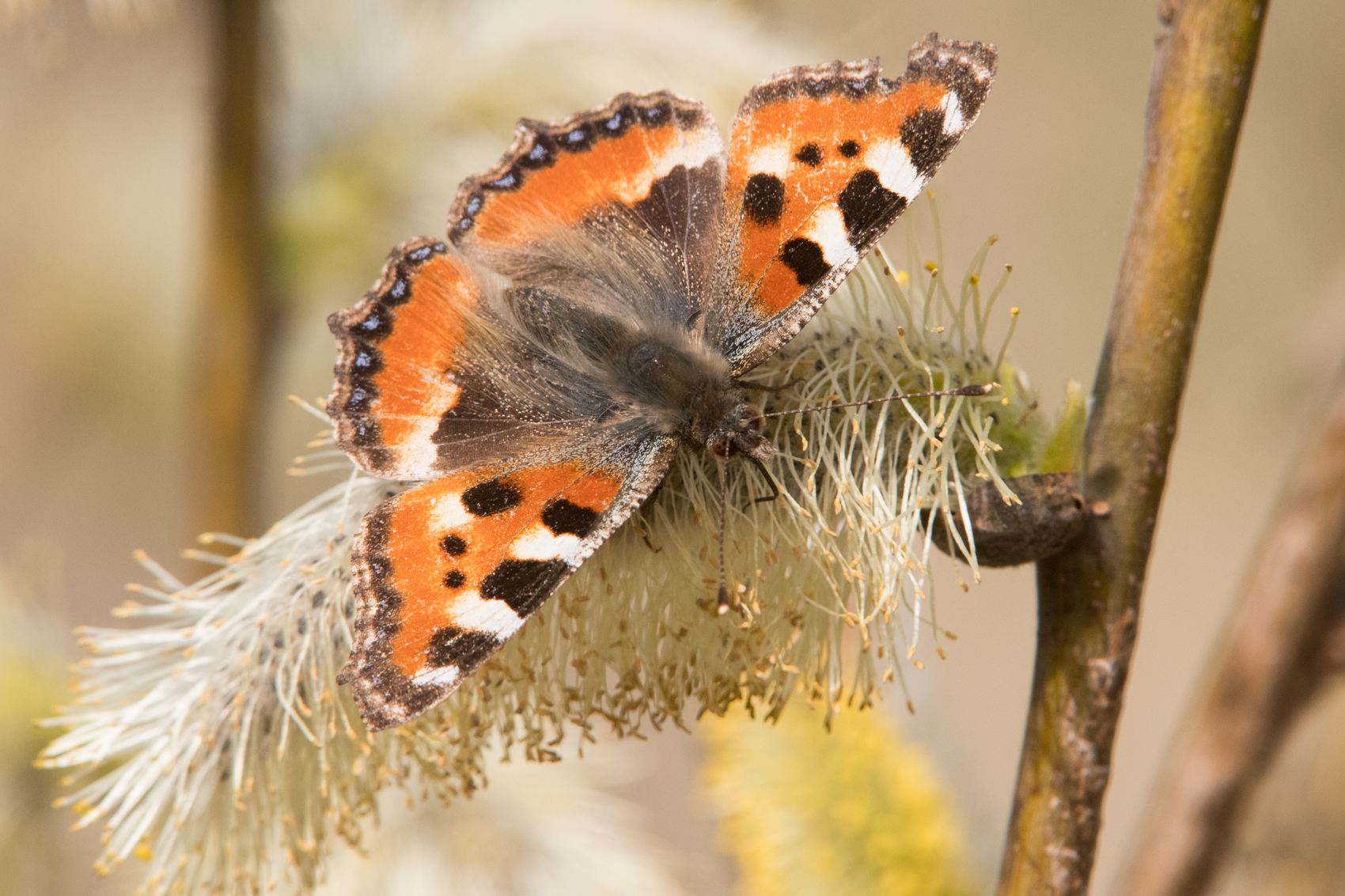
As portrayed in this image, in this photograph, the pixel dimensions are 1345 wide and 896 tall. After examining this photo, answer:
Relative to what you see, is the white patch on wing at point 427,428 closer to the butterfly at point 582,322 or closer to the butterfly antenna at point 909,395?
the butterfly at point 582,322

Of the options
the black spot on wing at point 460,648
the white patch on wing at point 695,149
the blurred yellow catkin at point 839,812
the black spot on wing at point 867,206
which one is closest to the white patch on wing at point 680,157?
the white patch on wing at point 695,149

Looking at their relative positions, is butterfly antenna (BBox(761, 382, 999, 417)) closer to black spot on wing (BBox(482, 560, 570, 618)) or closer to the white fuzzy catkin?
the white fuzzy catkin

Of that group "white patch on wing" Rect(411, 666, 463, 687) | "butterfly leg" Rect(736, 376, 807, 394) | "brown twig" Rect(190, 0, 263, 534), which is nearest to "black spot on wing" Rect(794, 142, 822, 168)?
"butterfly leg" Rect(736, 376, 807, 394)

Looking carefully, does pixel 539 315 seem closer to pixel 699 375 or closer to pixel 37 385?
pixel 699 375

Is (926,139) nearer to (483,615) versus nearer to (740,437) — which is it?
(740,437)

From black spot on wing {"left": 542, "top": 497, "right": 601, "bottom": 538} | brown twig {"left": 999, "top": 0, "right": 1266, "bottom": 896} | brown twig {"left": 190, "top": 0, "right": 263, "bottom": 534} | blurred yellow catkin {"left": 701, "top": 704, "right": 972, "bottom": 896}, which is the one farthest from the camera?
blurred yellow catkin {"left": 701, "top": 704, "right": 972, "bottom": 896}

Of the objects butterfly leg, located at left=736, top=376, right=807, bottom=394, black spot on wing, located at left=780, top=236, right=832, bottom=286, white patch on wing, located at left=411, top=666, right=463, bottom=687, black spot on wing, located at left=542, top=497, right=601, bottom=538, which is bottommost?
white patch on wing, located at left=411, top=666, right=463, bottom=687
